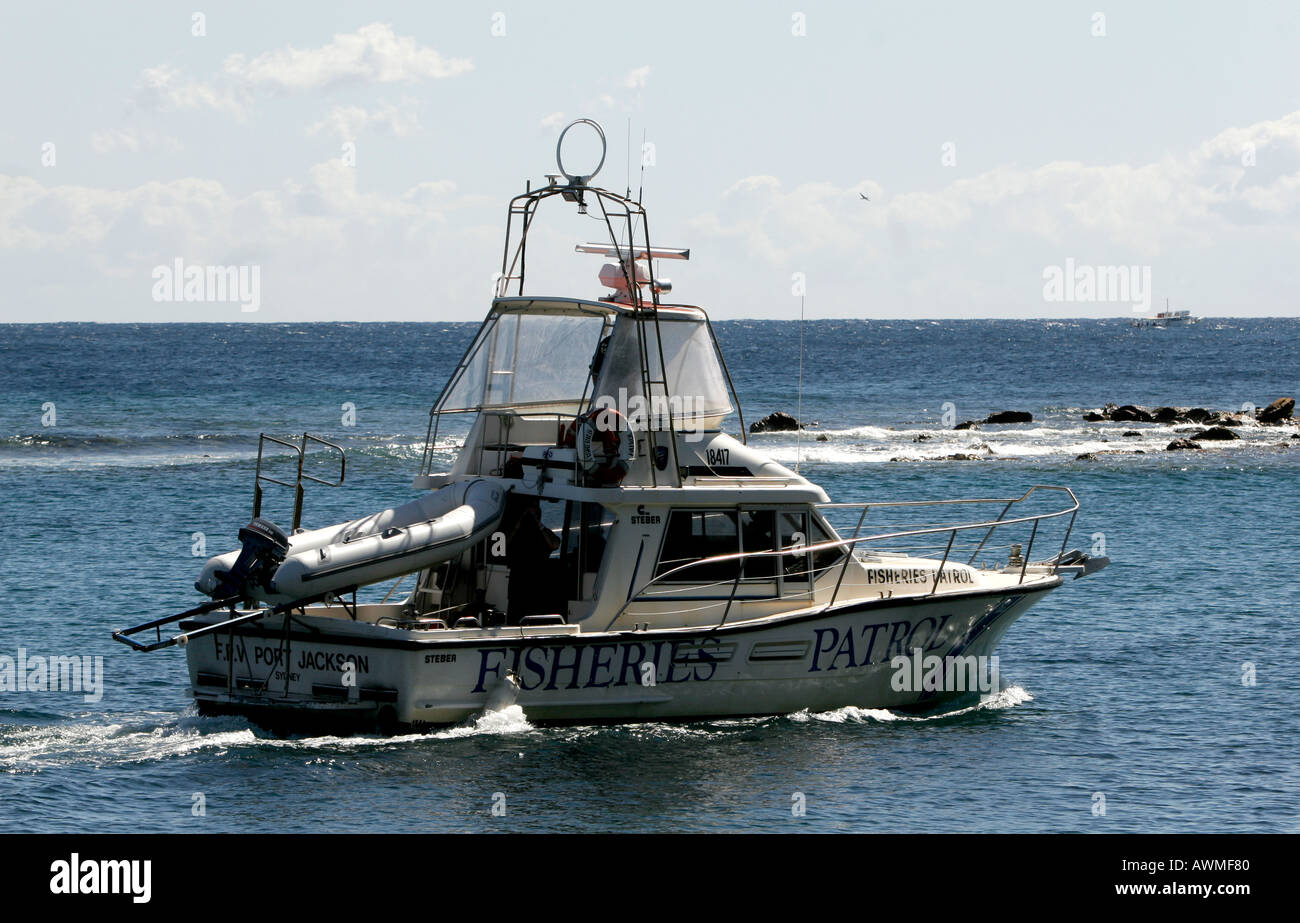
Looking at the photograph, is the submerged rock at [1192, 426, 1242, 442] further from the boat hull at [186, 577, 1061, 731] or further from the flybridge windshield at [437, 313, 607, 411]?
the flybridge windshield at [437, 313, 607, 411]

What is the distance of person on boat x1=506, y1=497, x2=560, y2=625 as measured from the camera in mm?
16625

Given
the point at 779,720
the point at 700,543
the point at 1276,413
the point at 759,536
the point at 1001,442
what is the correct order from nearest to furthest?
1. the point at 779,720
2. the point at 700,543
3. the point at 759,536
4. the point at 1001,442
5. the point at 1276,413

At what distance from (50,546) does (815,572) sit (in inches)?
689

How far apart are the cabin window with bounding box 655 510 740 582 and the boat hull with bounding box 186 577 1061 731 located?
34.0 inches

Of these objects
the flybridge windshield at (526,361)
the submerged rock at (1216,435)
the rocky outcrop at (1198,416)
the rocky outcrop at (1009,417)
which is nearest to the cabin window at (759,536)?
the flybridge windshield at (526,361)

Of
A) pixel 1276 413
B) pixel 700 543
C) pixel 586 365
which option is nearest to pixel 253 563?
pixel 700 543

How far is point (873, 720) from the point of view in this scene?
54.8ft

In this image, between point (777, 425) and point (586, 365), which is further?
point (777, 425)

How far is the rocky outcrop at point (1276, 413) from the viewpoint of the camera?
59156mm

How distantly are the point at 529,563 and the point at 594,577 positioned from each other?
2.56ft

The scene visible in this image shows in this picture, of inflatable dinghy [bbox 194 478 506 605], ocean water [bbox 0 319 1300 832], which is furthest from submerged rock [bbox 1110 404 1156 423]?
inflatable dinghy [bbox 194 478 506 605]

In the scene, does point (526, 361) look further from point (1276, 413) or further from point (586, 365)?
point (1276, 413)

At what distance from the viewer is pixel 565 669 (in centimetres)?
1551

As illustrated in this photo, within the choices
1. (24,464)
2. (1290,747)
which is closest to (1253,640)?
(1290,747)
